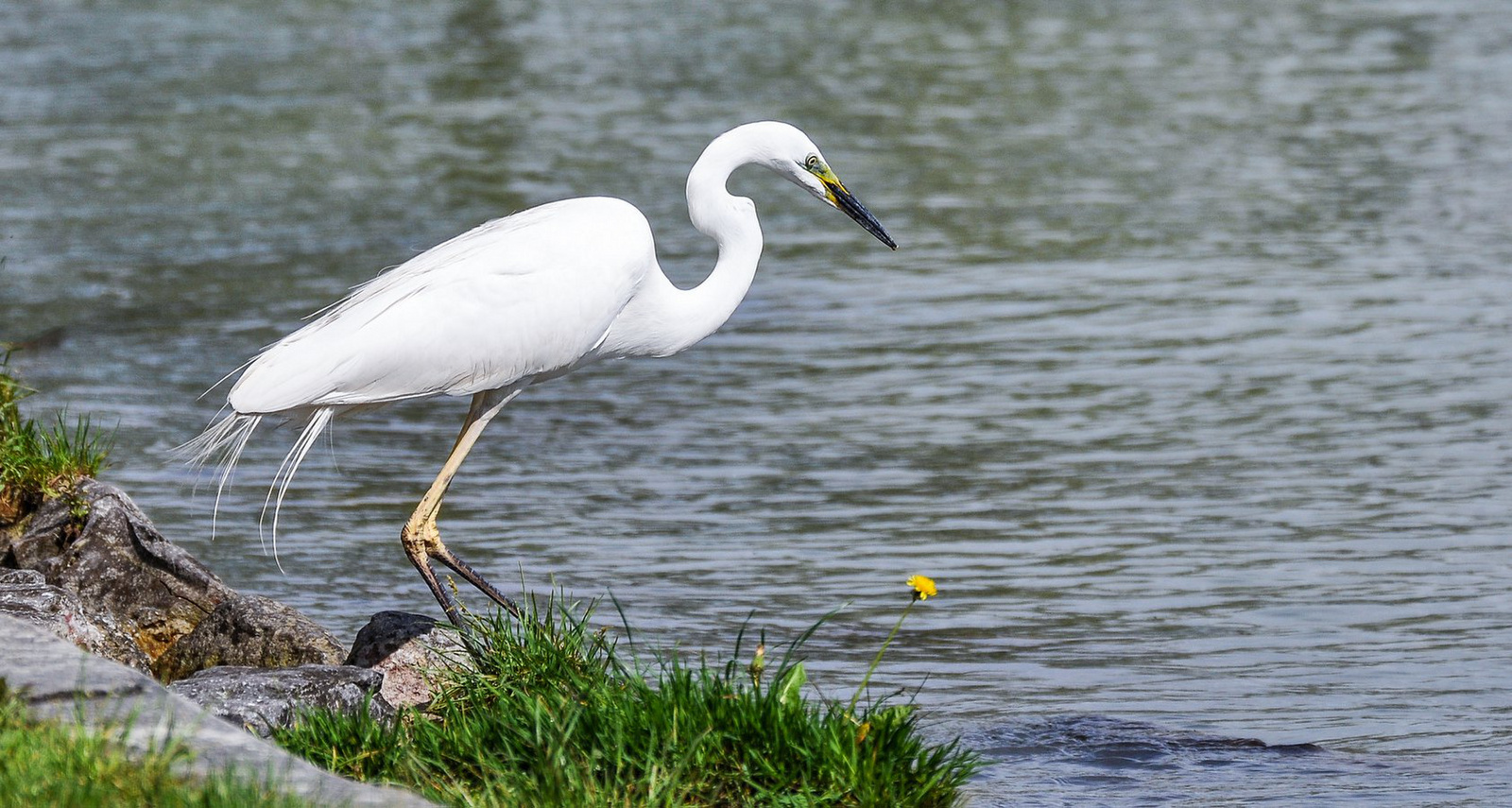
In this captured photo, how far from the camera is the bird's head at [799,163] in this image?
7.21 m

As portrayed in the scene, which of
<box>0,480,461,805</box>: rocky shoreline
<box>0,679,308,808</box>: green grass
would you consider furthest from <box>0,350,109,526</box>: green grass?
<box>0,679,308,808</box>: green grass

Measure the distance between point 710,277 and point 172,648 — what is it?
241 cm

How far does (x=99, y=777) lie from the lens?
422cm

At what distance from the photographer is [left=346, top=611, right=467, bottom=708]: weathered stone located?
646 cm

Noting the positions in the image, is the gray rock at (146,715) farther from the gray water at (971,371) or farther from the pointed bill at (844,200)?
the pointed bill at (844,200)

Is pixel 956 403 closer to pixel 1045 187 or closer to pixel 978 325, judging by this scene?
pixel 978 325

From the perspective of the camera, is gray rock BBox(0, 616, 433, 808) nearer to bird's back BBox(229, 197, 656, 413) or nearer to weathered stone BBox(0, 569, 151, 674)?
weathered stone BBox(0, 569, 151, 674)

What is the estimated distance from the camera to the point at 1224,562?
8914mm

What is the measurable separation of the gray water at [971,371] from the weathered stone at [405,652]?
1.57 m

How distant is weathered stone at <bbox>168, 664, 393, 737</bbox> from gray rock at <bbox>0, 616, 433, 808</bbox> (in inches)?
36.5

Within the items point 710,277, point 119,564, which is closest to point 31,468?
point 119,564

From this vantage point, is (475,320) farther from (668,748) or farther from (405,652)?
(668,748)

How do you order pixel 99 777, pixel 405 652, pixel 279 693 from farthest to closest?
pixel 405 652
pixel 279 693
pixel 99 777

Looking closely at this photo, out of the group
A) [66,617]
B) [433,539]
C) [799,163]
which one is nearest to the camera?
[66,617]
